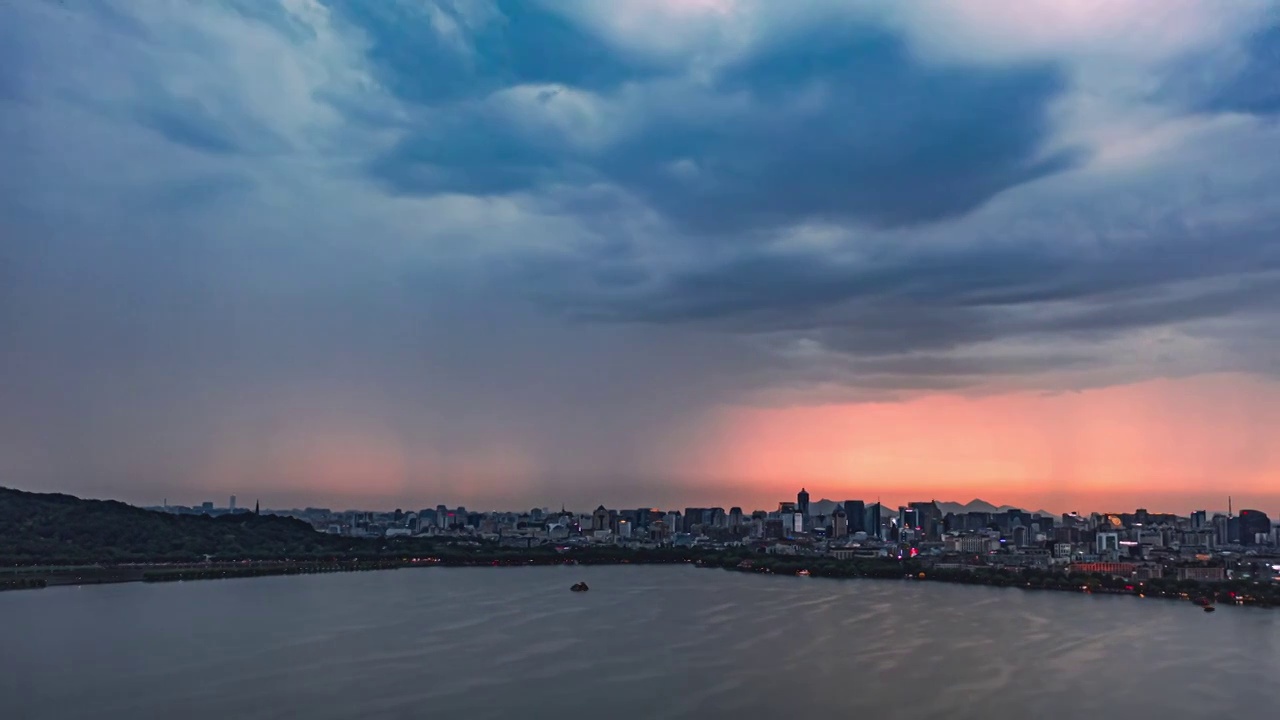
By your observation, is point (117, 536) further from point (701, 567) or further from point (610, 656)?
point (610, 656)

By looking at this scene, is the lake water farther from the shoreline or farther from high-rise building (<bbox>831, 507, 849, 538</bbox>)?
high-rise building (<bbox>831, 507, 849, 538</bbox>)

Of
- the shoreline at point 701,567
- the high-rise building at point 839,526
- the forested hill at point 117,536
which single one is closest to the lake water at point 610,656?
the shoreline at point 701,567

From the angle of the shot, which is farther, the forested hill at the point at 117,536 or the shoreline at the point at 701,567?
the forested hill at the point at 117,536

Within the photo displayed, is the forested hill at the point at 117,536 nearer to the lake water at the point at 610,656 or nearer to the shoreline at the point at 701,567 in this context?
the shoreline at the point at 701,567

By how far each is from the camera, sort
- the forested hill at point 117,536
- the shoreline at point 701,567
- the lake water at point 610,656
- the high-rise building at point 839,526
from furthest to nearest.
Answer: the high-rise building at point 839,526, the forested hill at point 117,536, the shoreline at point 701,567, the lake water at point 610,656

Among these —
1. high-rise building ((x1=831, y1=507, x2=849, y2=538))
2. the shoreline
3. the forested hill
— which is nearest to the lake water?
the shoreline

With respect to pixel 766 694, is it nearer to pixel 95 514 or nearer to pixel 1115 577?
pixel 1115 577

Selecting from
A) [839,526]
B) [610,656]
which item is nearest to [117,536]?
[610,656]
